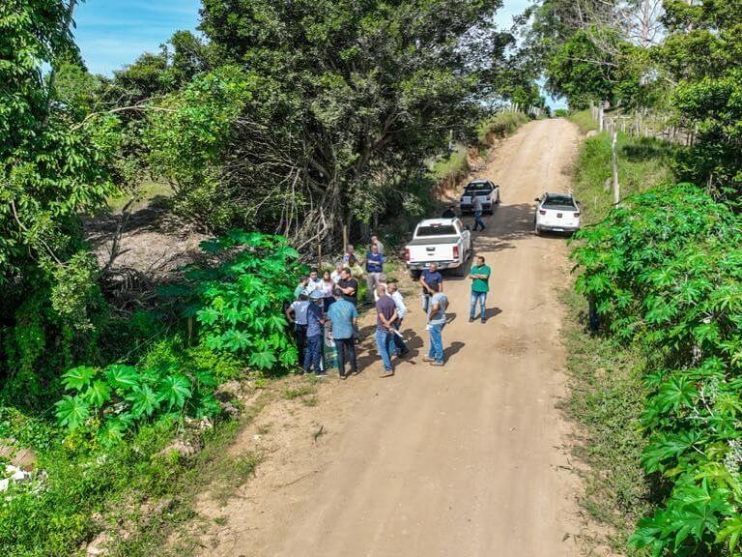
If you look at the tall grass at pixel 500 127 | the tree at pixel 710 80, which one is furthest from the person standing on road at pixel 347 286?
the tall grass at pixel 500 127

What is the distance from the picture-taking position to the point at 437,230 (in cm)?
1733

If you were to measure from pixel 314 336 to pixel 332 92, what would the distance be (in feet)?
27.4

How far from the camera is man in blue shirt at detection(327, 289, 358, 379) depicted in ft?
33.3

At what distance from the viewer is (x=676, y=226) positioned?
10.7 meters

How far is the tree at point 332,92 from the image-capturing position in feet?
51.8

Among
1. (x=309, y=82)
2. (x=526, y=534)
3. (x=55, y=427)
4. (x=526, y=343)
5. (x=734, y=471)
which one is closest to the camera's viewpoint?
(x=734, y=471)

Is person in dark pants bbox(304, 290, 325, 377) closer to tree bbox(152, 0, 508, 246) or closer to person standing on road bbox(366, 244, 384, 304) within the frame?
person standing on road bbox(366, 244, 384, 304)

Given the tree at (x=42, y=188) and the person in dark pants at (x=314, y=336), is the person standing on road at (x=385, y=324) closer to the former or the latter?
the person in dark pants at (x=314, y=336)

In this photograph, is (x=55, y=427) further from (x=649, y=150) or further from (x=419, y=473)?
(x=649, y=150)

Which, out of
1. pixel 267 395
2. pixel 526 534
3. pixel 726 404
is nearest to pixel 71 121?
pixel 267 395

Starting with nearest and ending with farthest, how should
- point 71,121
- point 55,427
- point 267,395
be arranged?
1. point 55,427
2. point 71,121
3. point 267,395

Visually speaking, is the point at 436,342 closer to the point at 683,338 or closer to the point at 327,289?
the point at 327,289

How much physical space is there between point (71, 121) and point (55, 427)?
16.6 feet

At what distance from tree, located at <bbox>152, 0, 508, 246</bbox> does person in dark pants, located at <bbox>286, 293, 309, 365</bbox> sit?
5369mm
